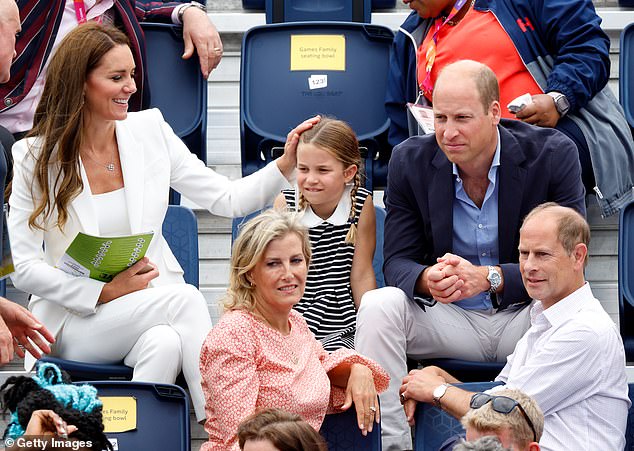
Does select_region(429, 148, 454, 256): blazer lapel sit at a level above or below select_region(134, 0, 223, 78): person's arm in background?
below

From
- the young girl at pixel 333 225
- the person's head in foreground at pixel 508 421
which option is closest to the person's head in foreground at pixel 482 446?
the person's head in foreground at pixel 508 421

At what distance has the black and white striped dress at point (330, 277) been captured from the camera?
329 cm

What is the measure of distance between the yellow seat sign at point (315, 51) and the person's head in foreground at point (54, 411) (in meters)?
2.22

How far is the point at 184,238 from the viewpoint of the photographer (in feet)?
11.4

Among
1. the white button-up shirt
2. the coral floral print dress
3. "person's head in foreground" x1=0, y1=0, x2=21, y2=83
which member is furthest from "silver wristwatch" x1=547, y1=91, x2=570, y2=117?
"person's head in foreground" x1=0, y1=0, x2=21, y2=83

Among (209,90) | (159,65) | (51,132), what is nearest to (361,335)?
(51,132)

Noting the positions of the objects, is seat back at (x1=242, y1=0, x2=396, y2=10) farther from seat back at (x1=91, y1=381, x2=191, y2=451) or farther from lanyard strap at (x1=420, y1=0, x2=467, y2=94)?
seat back at (x1=91, y1=381, x2=191, y2=451)

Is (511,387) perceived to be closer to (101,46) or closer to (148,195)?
(148,195)

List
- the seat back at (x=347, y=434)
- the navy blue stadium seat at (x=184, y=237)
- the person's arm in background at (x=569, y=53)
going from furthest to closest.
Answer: the person's arm in background at (x=569, y=53) < the navy blue stadium seat at (x=184, y=237) < the seat back at (x=347, y=434)

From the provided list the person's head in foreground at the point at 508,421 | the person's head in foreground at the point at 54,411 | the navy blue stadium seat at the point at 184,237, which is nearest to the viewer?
the person's head in foreground at the point at 54,411

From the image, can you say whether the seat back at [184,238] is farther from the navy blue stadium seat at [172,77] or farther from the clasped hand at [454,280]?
the clasped hand at [454,280]

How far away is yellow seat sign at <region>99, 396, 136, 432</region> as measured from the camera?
2.67m

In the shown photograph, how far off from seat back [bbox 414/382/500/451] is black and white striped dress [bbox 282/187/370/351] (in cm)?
43

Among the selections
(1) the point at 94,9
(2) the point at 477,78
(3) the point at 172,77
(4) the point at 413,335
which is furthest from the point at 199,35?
(4) the point at 413,335
